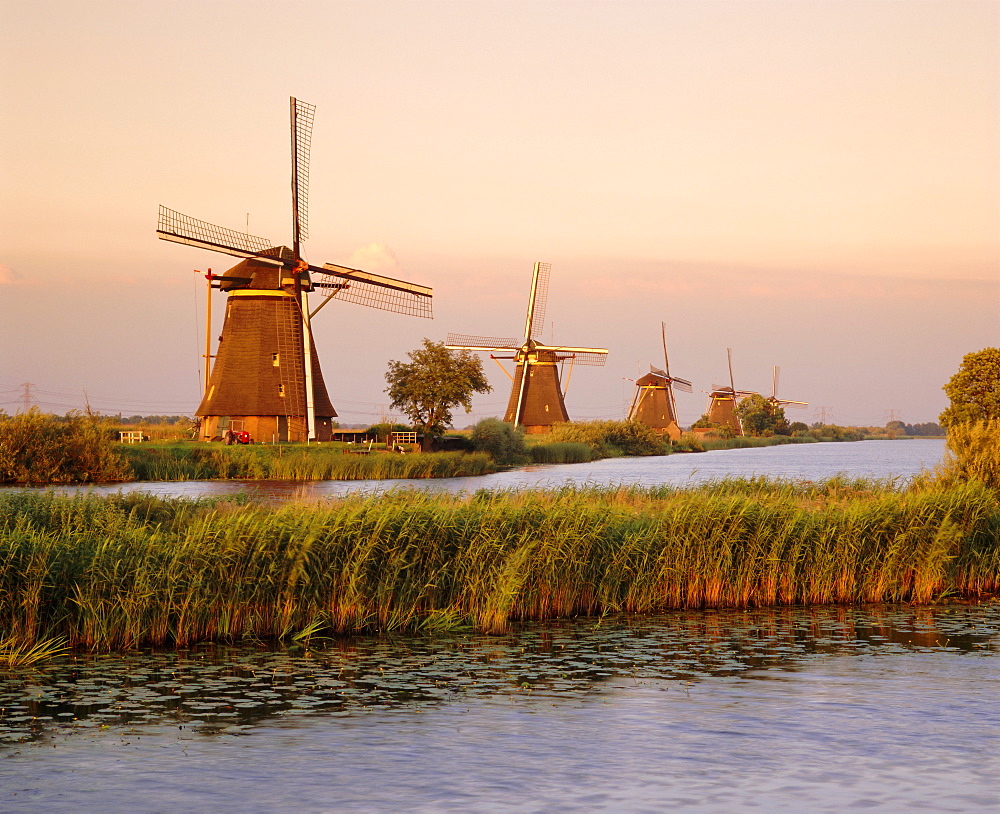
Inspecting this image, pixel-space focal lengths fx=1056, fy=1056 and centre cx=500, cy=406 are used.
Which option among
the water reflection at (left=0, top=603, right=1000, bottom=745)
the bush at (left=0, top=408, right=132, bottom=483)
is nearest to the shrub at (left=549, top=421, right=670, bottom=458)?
the bush at (left=0, top=408, right=132, bottom=483)

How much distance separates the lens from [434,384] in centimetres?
4425

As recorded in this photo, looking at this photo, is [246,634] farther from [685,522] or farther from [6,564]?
[685,522]

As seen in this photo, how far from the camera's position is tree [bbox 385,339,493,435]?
44219mm

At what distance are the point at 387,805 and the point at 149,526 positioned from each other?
6509 millimetres

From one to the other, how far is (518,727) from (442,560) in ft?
12.6

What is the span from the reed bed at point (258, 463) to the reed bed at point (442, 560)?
63.4 ft

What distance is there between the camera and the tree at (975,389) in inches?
1591

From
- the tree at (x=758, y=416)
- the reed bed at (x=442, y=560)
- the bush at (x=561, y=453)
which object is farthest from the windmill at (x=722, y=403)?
the reed bed at (x=442, y=560)

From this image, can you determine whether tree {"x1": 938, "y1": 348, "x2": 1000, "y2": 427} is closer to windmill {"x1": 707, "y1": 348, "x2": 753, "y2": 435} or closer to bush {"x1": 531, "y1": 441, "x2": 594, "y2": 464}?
bush {"x1": 531, "y1": 441, "x2": 594, "y2": 464}

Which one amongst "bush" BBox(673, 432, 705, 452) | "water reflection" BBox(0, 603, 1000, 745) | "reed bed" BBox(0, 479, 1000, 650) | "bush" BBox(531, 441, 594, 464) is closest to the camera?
"water reflection" BBox(0, 603, 1000, 745)

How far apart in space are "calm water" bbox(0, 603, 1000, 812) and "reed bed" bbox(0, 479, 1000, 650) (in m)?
0.56

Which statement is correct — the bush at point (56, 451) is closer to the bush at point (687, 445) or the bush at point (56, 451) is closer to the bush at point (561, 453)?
the bush at point (561, 453)

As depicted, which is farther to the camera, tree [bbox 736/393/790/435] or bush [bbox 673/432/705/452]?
tree [bbox 736/393/790/435]

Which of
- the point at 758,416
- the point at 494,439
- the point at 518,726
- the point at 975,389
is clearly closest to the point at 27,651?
the point at 518,726
